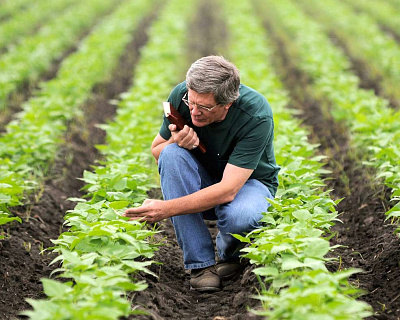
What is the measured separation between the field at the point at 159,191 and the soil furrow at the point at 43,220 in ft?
0.05

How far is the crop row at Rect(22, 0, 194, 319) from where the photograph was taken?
7.93 ft

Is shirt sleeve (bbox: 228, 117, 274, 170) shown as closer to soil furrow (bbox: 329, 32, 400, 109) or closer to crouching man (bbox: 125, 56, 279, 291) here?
crouching man (bbox: 125, 56, 279, 291)

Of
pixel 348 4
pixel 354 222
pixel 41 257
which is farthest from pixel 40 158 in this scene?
pixel 348 4

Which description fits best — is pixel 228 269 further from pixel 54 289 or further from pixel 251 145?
pixel 54 289

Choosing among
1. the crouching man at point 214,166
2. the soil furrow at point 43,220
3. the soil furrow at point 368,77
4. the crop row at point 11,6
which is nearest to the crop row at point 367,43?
the soil furrow at point 368,77

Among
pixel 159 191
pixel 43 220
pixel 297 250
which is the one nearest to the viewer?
pixel 297 250

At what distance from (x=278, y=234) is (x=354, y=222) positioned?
1.77 meters

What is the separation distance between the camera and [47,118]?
6.79 metres

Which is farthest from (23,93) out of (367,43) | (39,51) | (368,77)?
(367,43)

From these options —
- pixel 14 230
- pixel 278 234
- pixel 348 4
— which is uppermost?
pixel 278 234

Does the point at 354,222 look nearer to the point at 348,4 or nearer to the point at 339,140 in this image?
the point at 339,140

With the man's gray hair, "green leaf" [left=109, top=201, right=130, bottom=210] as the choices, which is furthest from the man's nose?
"green leaf" [left=109, top=201, right=130, bottom=210]

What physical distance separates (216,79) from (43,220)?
216 centimetres

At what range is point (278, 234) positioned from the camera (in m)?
3.00
